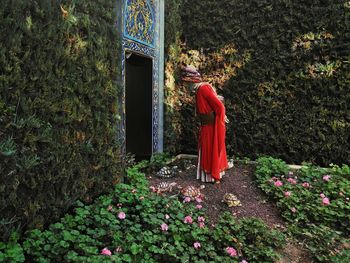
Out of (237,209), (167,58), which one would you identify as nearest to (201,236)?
(237,209)

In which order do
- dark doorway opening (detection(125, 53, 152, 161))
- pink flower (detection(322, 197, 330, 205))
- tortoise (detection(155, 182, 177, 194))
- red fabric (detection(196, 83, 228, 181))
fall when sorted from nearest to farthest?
pink flower (detection(322, 197, 330, 205)), tortoise (detection(155, 182, 177, 194)), red fabric (detection(196, 83, 228, 181)), dark doorway opening (detection(125, 53, 152, 161))

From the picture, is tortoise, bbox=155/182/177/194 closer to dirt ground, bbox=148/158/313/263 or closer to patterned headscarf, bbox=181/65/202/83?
dirt ground, bbox=148/158/313/263

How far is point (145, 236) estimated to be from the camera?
109 inches

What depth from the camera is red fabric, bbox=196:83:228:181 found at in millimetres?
4586

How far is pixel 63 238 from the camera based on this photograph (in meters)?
2.62

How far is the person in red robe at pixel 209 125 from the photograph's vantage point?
4.59 m

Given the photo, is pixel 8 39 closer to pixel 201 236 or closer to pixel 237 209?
pixel 201 236

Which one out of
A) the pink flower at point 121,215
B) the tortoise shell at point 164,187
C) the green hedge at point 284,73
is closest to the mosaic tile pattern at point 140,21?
the green hedge at point 284,73

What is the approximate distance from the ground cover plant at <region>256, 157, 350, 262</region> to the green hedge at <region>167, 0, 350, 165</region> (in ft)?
3.41

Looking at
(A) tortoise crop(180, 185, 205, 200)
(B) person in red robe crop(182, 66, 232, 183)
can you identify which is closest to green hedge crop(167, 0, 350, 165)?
(B) person in red robe crop(182, 66, 232, 183)

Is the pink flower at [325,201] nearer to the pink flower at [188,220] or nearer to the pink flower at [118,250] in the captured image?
the pink flower at [188,220]

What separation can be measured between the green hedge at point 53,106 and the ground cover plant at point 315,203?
7.60 feet

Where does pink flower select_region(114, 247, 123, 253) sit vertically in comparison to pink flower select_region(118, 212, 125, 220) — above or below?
below

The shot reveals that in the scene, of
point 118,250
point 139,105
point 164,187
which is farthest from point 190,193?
point 139,105
